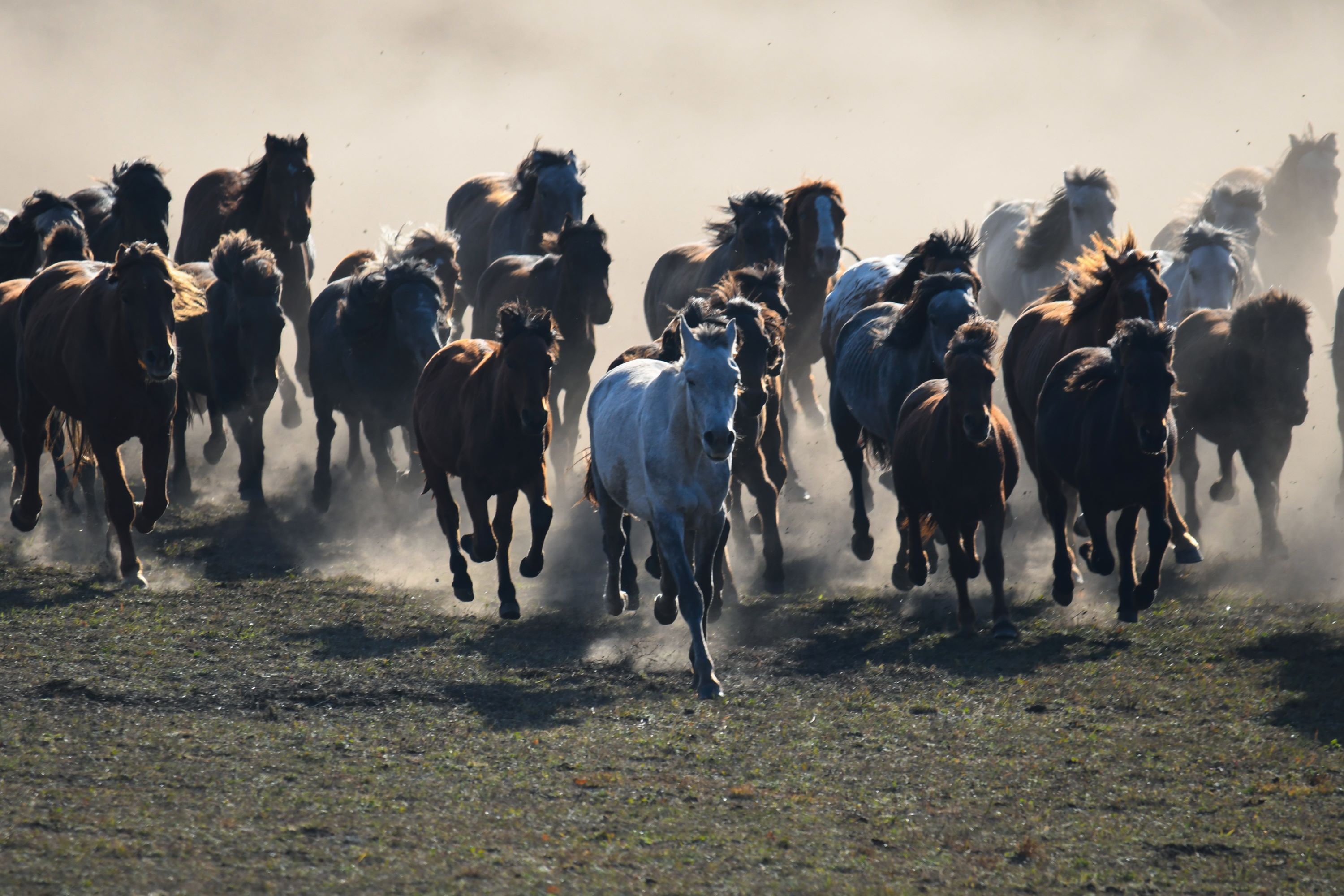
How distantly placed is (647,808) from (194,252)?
1079 centimetres

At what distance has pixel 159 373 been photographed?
28.9 ft

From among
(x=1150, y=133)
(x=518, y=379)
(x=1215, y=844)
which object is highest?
(x=1150, y=133)

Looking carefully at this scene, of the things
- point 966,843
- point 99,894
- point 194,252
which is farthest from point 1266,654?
point 194,252

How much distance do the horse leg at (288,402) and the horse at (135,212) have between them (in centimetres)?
208

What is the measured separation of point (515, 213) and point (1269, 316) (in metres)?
8.98

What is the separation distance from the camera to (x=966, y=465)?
327 inches

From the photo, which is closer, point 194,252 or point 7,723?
point 7,723

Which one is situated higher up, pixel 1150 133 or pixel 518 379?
pixel 1150 133

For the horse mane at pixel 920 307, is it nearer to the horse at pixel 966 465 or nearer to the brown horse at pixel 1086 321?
the brown horse at pixel 1086 321

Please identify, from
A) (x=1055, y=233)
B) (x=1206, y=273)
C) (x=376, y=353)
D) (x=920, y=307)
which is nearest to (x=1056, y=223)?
(x=1055, y=233)

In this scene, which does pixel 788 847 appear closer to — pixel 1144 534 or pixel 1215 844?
pixel 1215 844

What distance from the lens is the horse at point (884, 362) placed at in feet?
31.8

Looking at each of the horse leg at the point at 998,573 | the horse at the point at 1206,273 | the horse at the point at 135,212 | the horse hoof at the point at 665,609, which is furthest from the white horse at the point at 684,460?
the horse at the point at 135,212

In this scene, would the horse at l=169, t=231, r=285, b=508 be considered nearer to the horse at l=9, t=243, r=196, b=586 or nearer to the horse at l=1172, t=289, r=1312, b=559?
the horse at l=9, t=243, r=196, b=586
